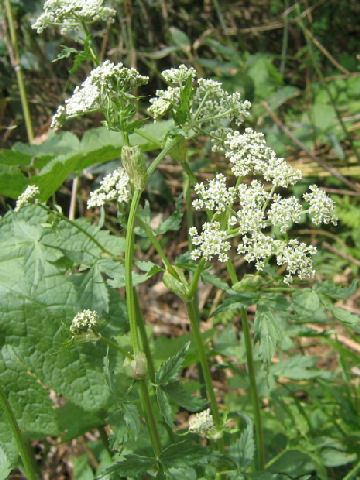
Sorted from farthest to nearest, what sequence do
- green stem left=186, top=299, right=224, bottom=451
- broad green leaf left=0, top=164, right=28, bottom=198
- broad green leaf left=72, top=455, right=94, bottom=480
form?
broad green leaf left=72, top=455, right=94, bottom=480 → broad green leaf left=0, top=164, right=28, bottom=198 → green stem left=186, top=299, right=224, bottom=451

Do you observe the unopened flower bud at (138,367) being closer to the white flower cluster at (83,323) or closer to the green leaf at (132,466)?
the white flower cluster at (83,323)

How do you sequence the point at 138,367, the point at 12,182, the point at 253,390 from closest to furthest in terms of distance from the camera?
the point at 138,367, the point at 253,390, the point at 12,182

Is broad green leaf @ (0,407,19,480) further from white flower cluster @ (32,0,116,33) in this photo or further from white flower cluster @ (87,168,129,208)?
white flower cluster @ (32,0,116,33)

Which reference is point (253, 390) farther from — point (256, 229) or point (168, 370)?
point (256, 229)

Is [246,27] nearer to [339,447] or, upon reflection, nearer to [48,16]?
[48,16]

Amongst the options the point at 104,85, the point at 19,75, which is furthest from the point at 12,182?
the point at 19,75

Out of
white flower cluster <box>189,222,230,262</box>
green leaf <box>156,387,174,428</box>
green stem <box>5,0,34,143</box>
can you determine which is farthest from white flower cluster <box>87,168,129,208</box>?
green stem <box>5,0,34,143</box>
